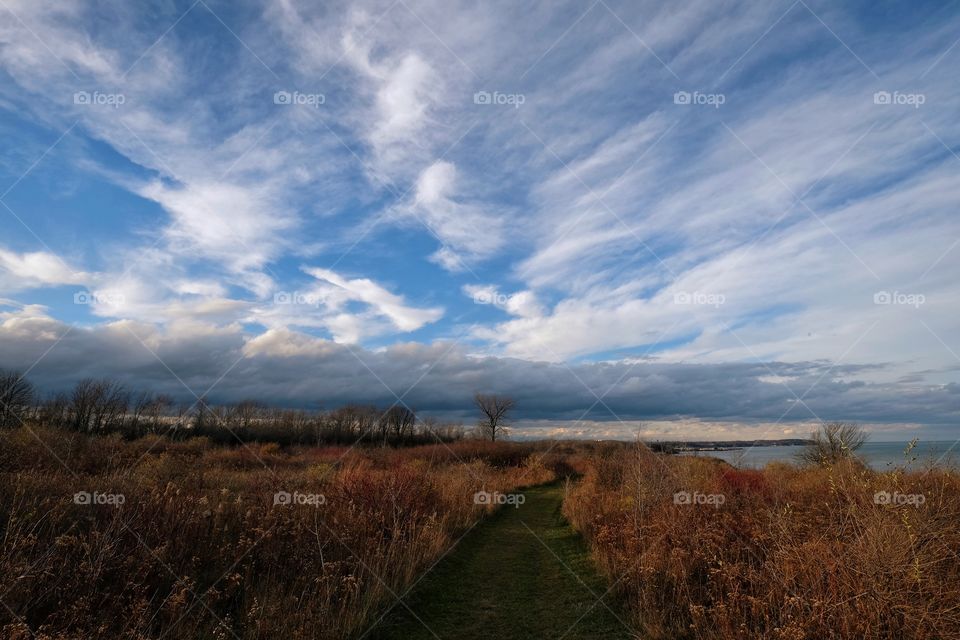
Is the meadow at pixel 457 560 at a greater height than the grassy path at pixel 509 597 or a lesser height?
greater

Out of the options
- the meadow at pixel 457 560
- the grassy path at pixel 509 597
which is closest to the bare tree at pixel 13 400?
the meadow at pixel 457 560

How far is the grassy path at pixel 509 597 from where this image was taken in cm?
684

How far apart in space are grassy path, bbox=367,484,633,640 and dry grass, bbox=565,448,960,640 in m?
0.65

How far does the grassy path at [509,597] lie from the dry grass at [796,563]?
647 millimetres

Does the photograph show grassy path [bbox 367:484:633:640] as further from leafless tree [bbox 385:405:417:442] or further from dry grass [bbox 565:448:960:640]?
leafless tree [bbox 385:405:417:442]

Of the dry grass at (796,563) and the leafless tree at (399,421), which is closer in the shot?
the dry grass at (796,563)

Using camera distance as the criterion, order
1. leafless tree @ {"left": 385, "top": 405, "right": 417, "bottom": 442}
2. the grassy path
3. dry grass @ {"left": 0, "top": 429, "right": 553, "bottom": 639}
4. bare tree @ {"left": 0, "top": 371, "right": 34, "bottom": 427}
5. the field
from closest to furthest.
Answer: dry grass @ {"left": 0, "top": 429, "right": 553, "bottom": 639} → the field → the grassy path → bare tree @ {"left": 0, "top": 371, "right": 34, "bottom": 427} → leafless tree @ {"left": 385, "top": 405, "right": 417, "bottom": 442}

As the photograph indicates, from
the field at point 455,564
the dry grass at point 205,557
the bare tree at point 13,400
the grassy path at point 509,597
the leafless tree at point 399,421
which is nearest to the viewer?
the dry grass at point 205,557

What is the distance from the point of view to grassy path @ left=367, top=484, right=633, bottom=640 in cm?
684

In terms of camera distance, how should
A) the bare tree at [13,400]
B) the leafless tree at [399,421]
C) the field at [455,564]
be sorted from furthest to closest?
1. the leafless tree at [399,421]
2. the bare tree at [13,400]
3. the field at [455,564]

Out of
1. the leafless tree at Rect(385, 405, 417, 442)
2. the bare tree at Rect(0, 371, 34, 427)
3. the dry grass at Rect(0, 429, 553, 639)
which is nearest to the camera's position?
the dry grass at Rect(0, 429, 553, 639)

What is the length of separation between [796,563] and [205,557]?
27.7 ft

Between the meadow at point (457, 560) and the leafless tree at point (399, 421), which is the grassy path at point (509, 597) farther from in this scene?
the leafless tree at point (399, 421)

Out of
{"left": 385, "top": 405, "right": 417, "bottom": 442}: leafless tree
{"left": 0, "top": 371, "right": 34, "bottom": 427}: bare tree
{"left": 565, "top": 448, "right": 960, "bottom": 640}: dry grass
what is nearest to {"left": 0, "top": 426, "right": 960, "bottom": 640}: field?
{"left": 565, "top": 448, "right": 960, "bottom": 640}: dry grass
